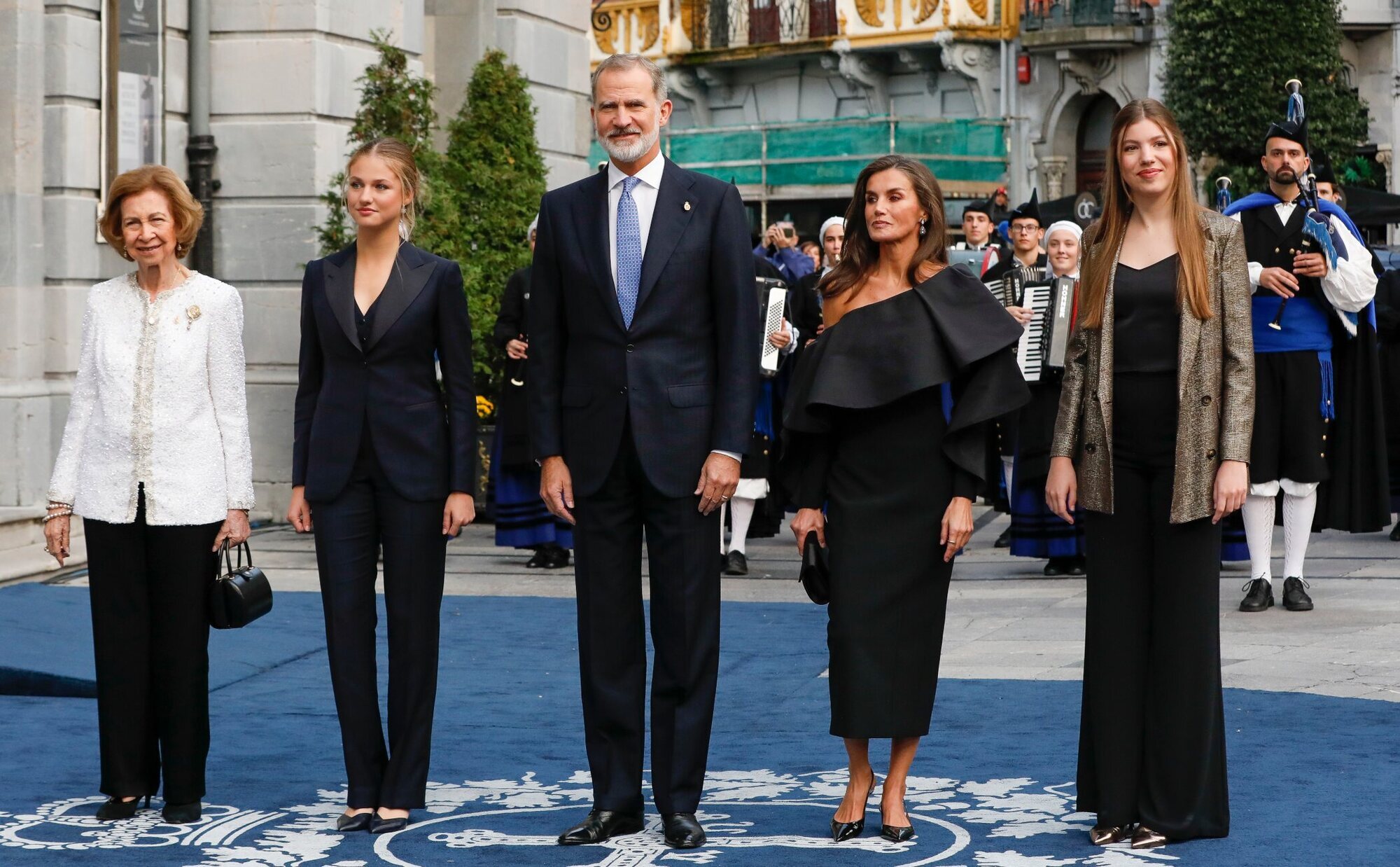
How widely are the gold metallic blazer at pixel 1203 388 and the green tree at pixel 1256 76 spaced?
3049 centimetres

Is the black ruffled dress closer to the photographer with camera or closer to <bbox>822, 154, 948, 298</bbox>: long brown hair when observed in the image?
<bbox>822, 154, 948, 298</bbox>: long brown hair

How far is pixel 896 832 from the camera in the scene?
5.68m

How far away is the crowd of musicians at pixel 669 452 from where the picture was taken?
572 cm

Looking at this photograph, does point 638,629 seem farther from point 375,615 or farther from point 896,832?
point 896,832

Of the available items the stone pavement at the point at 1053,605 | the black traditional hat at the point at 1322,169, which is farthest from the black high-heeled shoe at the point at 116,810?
the black traditional hat at the point at 1322,169

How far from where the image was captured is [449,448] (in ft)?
20.0

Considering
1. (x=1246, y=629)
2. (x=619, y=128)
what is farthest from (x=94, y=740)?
(x=1246, y=629)

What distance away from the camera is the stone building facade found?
40.8 ft

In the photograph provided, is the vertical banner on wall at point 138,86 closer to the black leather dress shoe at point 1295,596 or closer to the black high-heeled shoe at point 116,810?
the black leather dress shoe at point 1295,596

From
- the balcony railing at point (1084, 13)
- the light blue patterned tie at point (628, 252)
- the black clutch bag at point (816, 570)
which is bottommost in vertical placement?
the black clutch bag at point (816, 570)

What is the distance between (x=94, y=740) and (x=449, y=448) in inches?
81.1

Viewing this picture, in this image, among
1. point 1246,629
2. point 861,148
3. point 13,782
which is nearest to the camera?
point 13,782

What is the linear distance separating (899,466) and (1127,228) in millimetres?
905

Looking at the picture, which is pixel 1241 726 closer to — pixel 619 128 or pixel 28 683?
pixel 619 128
